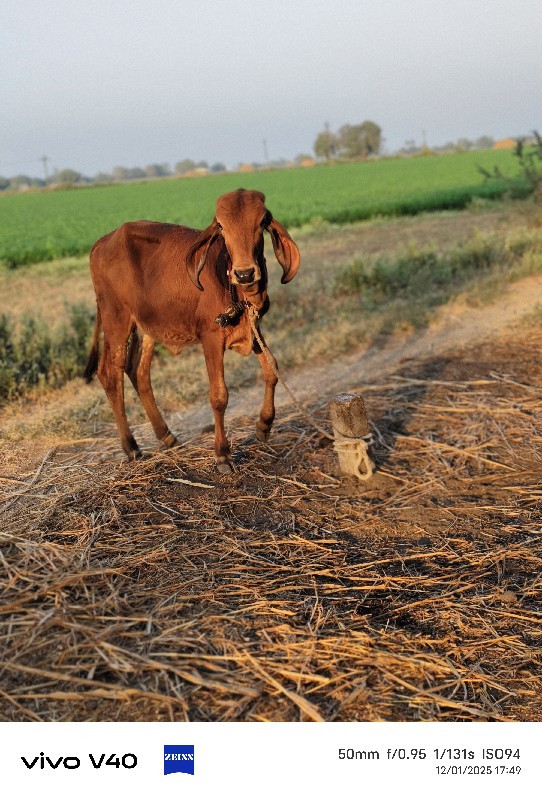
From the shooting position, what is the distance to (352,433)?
5.13 m

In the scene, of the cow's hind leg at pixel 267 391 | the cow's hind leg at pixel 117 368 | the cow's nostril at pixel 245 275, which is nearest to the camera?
the cow's nostril at pixel 245 275

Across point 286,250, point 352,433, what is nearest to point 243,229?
point 286,250

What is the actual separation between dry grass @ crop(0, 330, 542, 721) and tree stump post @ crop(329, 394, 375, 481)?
12 cm

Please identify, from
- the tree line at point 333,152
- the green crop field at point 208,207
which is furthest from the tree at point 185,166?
the green crop field at point 208,207

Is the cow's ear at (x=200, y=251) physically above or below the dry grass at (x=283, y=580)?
above

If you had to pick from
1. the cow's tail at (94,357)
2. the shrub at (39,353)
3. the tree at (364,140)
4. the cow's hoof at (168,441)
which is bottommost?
the cow's hoof at (168,441)

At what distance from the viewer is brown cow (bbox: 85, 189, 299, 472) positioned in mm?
4605

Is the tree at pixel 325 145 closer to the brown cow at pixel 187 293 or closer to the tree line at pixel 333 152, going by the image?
the tree line at pixel 333 152

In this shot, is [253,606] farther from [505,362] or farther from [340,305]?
[340,305]

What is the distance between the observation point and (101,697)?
123 inches

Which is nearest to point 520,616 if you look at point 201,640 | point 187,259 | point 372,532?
point 372,532

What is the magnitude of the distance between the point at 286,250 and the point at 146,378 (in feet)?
4.98
